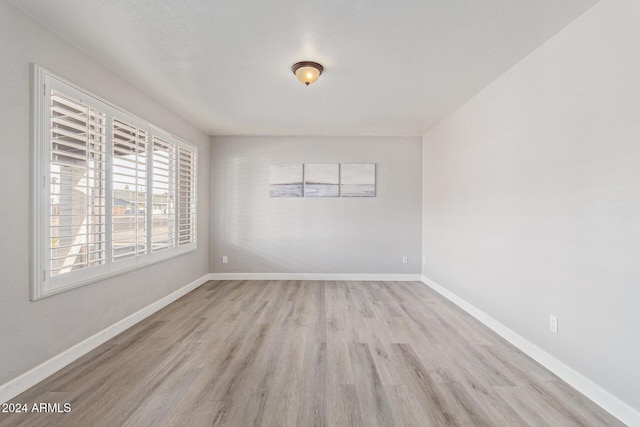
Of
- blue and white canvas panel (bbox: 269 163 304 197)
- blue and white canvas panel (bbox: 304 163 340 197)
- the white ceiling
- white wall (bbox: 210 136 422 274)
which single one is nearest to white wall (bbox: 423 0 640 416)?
the white ceiling

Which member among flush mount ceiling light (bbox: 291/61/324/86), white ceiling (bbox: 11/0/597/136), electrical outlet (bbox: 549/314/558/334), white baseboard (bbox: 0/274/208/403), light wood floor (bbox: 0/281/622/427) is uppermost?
white ceiling (bbox: 11/0/597/136)

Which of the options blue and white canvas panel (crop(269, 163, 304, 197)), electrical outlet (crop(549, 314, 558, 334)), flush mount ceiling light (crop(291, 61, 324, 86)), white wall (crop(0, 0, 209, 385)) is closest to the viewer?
white wall (crop(0, 0, 209, 385))

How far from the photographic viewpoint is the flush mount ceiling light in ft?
7.96

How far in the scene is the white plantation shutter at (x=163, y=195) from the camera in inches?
130

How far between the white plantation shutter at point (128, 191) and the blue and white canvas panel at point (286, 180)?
6.82ft

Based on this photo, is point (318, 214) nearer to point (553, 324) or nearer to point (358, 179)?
point (358, 179)

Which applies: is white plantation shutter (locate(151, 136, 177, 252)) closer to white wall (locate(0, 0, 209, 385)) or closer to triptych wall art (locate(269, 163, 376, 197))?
white wall (locate(0, 0, 209, 385))

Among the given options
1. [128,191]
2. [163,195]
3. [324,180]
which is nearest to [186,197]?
[163,195]

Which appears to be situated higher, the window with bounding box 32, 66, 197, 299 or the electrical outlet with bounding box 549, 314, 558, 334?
the window with bounding box 32, 66, 197, 299

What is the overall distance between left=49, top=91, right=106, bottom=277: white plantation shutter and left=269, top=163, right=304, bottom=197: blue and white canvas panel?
103 inches

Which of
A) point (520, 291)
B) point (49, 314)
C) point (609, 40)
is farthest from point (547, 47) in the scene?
point (49, 314)

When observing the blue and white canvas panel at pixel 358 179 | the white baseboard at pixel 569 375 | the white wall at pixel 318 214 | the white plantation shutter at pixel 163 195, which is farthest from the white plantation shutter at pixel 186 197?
the white baseboard at pixel 569 375

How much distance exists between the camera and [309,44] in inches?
85.9

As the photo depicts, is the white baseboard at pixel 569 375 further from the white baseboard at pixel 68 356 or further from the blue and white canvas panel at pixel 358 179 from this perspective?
the white baseboard at pixel 68 356
